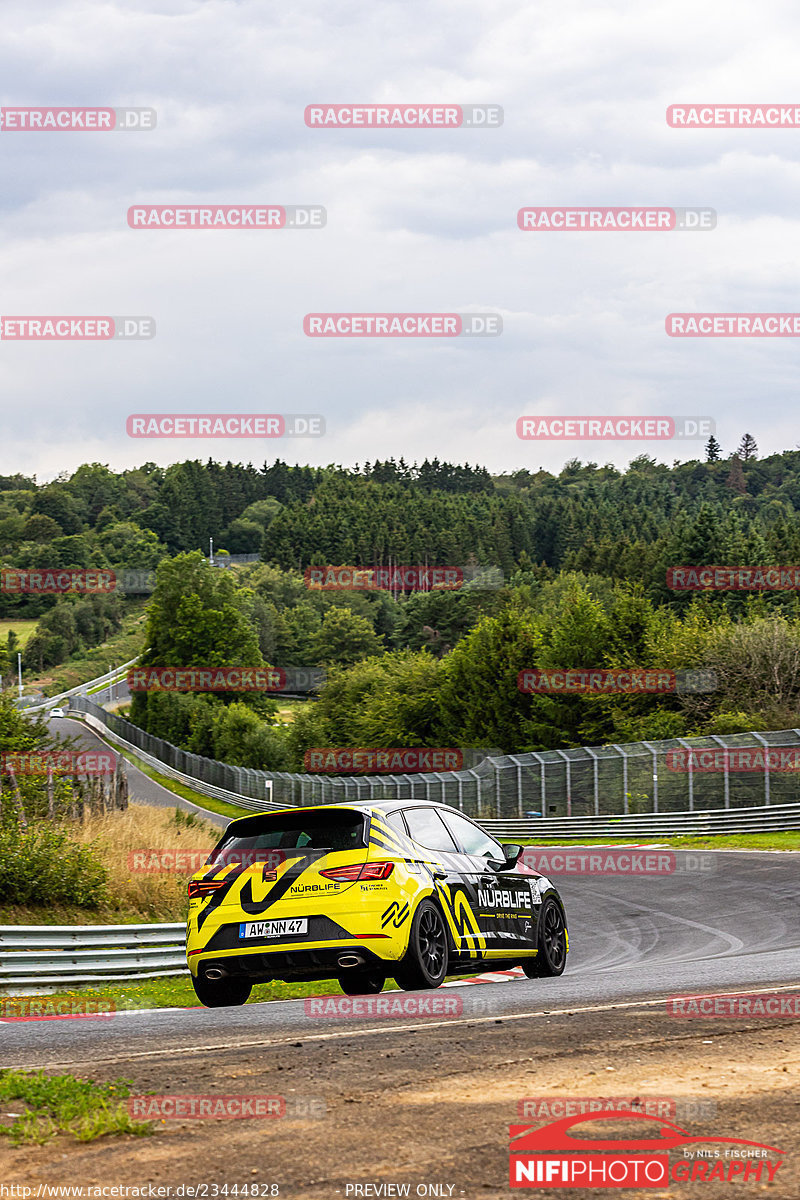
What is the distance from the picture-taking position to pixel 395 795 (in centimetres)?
4744

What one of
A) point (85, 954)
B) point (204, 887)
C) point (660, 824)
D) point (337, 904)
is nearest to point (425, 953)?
point (337, 904)

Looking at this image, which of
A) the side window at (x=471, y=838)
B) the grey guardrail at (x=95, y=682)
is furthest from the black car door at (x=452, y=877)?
the grey guardrail at (x=95, y=682)

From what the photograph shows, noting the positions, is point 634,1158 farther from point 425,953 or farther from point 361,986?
point 361,986

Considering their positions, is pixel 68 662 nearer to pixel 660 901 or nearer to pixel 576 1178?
pixel 660 901

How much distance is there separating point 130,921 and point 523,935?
18.8 ft

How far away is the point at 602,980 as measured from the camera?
11.5 meters

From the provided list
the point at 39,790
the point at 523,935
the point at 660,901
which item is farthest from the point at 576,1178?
the point at 39,790

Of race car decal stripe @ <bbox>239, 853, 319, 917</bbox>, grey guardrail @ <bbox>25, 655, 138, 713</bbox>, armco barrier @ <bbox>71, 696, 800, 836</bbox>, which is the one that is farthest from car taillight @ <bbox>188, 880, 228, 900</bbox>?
grey guardrail @ <bbox>25, 655, 138, 713</bbox>

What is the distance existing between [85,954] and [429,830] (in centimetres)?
422

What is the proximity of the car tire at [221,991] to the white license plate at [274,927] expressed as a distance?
23.1 inches

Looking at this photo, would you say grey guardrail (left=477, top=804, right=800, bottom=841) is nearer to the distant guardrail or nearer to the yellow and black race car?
the distant guardrail

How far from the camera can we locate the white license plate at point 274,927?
9.43 metres

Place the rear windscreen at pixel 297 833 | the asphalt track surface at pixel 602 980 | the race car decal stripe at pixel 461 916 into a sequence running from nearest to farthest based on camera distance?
the asphalt track surface at pixel 602 980 < the rear windscreen at pixel 297 833 < the race car decal stripe at pixel 461 916

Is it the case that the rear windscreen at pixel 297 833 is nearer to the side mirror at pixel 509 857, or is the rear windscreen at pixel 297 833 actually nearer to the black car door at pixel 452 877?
the black car door at pixel 452 877
